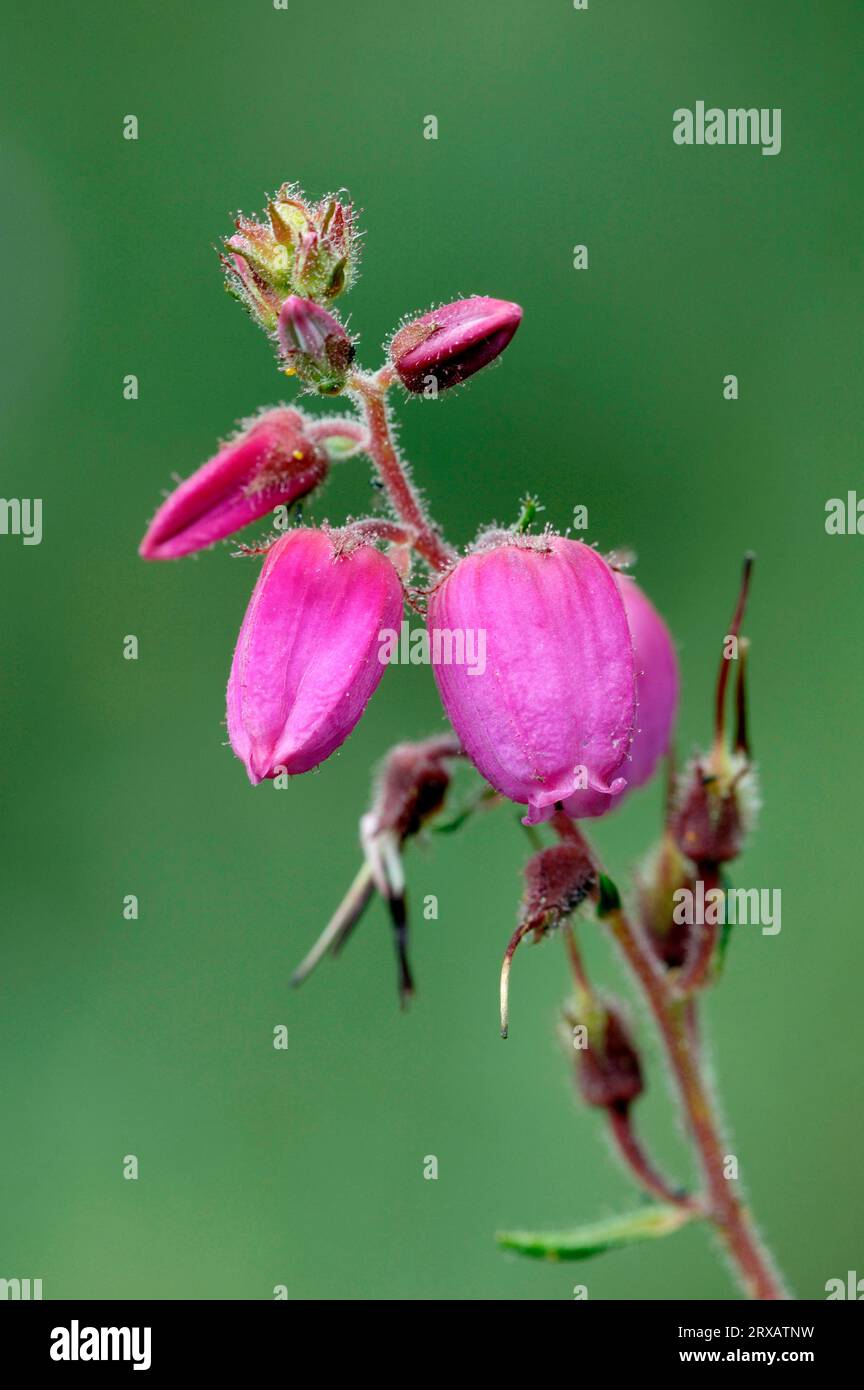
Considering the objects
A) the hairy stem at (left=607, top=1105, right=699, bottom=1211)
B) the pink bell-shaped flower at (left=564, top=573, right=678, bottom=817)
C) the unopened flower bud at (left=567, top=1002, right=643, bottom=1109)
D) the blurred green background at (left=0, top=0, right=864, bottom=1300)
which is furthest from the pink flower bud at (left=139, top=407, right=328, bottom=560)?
the blurred green background at (left=0, top=0, right=864, bottom=1300)

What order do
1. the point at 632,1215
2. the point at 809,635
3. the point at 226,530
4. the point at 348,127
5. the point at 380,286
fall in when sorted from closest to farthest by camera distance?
the point at 226,530 < the point at 632,1215 < the point at 809,635 < the point at 380,286 < the point at 348,127

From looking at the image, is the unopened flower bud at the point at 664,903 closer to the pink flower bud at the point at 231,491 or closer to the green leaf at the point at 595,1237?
the green leaf at the point at 595,1237

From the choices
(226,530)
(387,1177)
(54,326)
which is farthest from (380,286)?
(226,530)

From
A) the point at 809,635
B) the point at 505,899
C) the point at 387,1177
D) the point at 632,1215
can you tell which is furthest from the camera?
the point at 809,635

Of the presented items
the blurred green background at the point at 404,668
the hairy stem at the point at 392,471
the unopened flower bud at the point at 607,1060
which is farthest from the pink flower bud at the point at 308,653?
the blurred green background at the point at 404,668

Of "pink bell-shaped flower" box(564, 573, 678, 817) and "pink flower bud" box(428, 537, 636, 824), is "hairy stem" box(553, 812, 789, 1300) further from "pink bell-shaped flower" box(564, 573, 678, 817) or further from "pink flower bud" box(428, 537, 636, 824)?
"pink flower bud" box(428, 537, 636, 824)

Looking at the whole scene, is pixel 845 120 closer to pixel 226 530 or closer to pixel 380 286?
pixel 380 286

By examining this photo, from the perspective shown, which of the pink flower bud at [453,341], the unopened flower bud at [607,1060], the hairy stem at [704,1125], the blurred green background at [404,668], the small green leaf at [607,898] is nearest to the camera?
the pink flower bud at [453,341]
